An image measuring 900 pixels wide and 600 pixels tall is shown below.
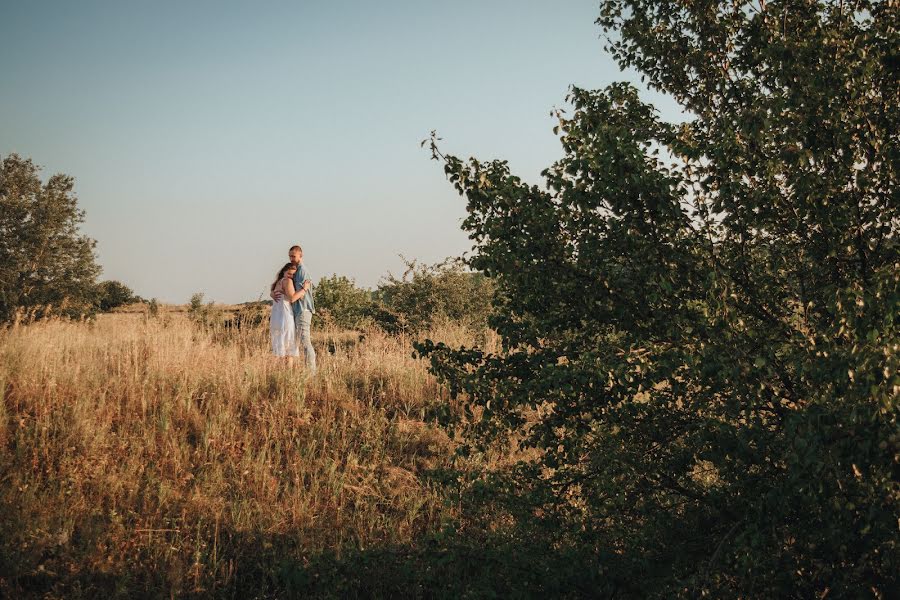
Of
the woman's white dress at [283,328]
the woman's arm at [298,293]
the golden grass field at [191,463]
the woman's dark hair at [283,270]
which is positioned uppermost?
the woman's dark hair at [283,270]

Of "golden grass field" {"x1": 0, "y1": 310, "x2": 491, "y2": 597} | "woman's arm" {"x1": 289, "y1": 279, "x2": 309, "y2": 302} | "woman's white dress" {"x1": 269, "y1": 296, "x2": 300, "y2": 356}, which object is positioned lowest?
"golden grass field" {"x1": 0, "y1": 310, "x2": 491, "y2": 597}

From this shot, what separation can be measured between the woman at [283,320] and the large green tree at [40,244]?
22561 mm

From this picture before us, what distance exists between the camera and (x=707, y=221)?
11.8 ft

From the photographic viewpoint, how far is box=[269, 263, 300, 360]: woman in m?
11.1

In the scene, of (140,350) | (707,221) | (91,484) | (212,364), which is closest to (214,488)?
(91,484)

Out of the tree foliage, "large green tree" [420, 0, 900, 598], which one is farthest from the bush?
the tree foliage

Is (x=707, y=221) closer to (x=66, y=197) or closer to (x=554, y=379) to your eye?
(x=554, y=379)

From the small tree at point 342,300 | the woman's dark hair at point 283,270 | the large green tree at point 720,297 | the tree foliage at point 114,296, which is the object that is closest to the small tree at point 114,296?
the tree foliage at point 114,296

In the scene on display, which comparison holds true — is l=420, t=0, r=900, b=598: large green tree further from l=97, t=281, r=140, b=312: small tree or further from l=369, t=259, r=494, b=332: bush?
l=97, t=281, r=140, b=312: small tree

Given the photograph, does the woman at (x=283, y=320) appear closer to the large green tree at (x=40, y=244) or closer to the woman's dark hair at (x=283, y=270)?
the woman's dark hair at (x=283, y=270)

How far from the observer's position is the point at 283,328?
11.3 m

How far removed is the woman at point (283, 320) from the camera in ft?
36.6

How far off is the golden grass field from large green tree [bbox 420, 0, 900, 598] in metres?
2.10

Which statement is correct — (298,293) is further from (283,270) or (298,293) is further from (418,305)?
(418,305)
